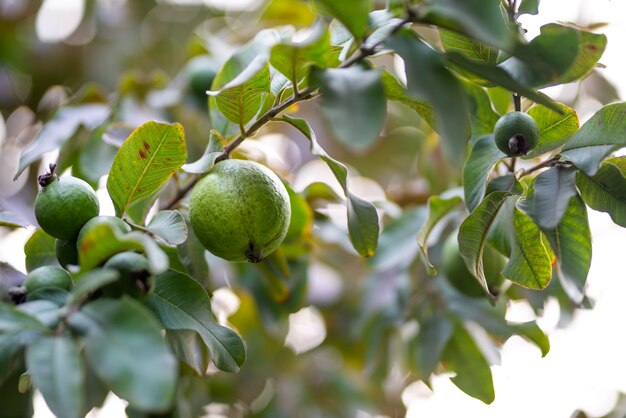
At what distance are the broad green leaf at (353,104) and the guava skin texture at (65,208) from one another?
0.37 m

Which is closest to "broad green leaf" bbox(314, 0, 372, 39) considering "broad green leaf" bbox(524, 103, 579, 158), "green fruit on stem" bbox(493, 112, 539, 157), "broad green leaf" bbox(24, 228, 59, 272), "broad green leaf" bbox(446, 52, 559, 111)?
"broad green leaf" bbox(446, 52, 559, 111)

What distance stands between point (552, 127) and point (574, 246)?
19 cm

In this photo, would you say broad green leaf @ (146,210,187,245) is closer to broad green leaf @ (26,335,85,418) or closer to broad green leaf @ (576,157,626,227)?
broad green leaf @ (26,335,85,418)

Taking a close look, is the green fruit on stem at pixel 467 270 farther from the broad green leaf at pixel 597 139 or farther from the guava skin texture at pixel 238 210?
the guava skin texture at pixel 238 210

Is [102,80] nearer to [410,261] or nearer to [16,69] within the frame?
[16,69]

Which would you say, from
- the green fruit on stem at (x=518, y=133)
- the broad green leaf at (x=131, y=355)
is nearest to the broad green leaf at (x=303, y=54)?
the green fruit on stem at (x=518, y=133)

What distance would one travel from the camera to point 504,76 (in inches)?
29.5

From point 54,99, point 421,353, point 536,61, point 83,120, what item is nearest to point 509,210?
point 536,61

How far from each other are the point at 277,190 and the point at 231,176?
7 centimetres

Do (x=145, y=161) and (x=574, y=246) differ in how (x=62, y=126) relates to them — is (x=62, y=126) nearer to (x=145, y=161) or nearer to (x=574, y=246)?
(x=145, y=161)

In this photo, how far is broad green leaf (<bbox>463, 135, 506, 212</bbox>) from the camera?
0.95 metres

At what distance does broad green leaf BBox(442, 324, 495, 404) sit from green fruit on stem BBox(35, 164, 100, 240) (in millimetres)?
827

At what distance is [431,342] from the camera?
1.52 meters

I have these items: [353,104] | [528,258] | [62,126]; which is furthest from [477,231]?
[62,126]
